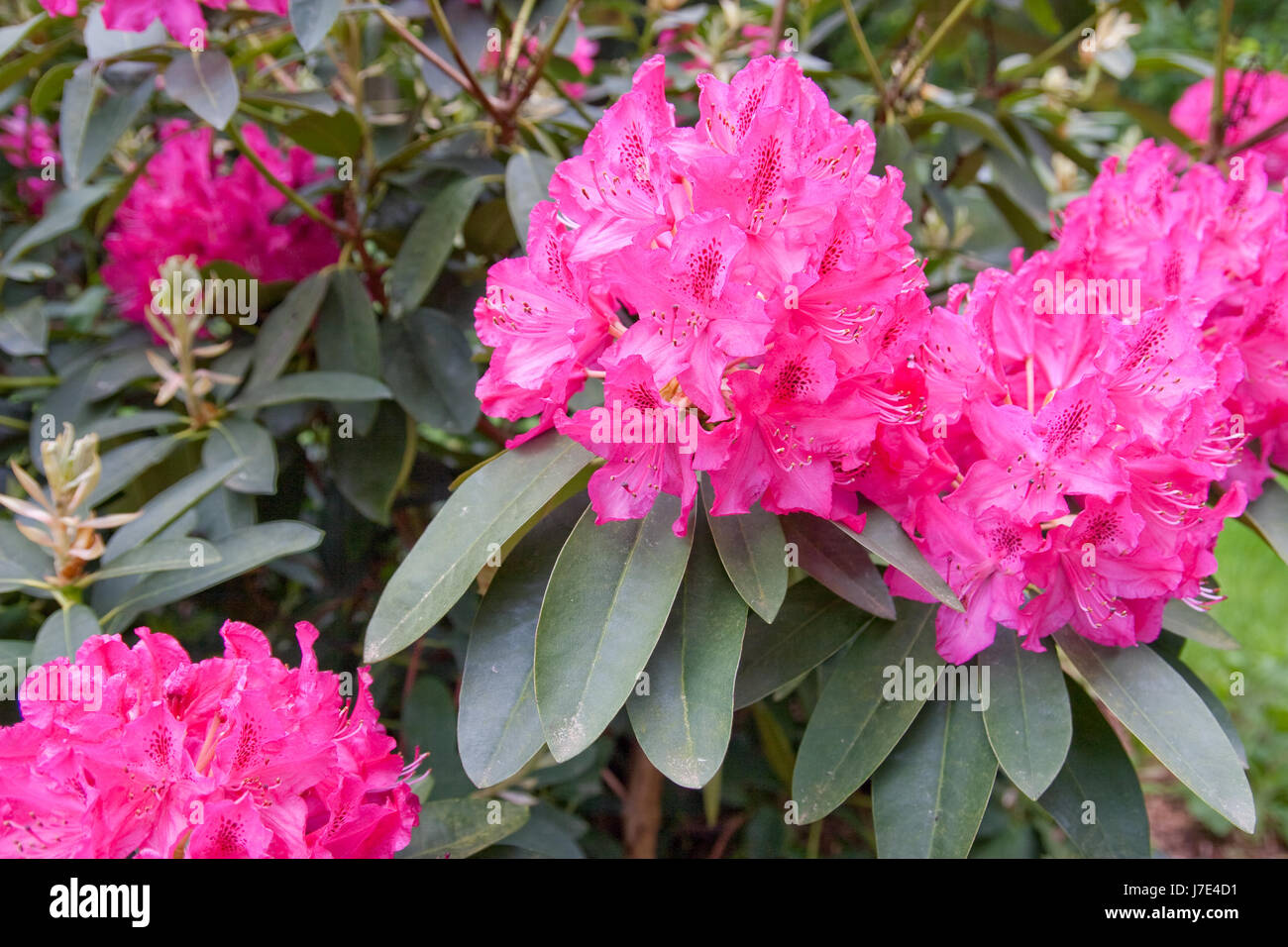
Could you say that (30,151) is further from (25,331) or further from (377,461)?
(377,461)

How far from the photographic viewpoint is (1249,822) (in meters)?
0.75

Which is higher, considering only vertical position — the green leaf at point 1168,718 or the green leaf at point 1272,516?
the green leaf at point 1272,516

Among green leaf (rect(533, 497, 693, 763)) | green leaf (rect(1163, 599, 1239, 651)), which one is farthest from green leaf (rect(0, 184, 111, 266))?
green leaf (rect(1163, 599, 1239, 651))

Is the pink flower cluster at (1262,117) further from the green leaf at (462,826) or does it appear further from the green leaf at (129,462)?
the green leaf at (129,462)

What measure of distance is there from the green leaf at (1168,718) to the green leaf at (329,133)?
108 cm

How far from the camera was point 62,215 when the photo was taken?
142 centimetres

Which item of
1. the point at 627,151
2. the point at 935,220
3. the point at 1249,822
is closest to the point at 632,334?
the point at 627,151

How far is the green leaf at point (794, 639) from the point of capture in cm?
93

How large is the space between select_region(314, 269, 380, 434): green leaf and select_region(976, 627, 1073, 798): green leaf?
2.74 feet

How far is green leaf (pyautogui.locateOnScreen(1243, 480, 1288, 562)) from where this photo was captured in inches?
39.4

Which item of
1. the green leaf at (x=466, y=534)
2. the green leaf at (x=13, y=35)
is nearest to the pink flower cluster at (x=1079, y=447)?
the green leaf at (x=466, y=534)

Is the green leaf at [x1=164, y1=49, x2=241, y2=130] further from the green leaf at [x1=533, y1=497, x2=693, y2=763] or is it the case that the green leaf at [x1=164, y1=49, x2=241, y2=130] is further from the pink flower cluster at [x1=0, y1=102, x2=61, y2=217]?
the pink flower cluster at [x1=0, y1=102, x2=61, y2=217]
